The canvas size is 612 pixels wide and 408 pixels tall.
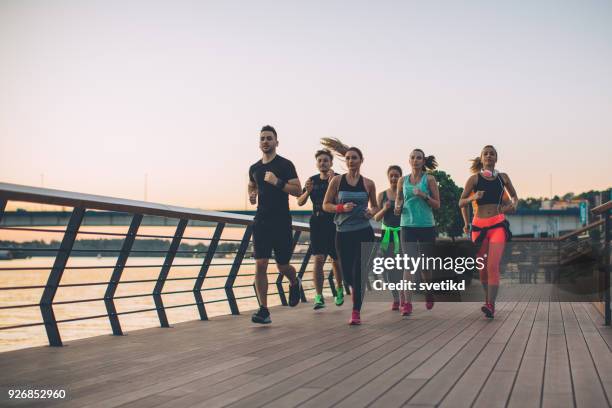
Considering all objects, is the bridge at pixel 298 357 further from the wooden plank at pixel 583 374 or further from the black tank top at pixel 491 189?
the black tank top at pixel 491 189

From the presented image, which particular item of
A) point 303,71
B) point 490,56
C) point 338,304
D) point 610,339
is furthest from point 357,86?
point 610,339

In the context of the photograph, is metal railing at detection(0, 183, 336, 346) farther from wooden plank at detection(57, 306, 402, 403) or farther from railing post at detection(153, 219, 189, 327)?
wooden plank at detection(57, 306, 402, 403)

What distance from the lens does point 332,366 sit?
5.18m

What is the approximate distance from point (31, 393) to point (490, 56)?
23.5 metres

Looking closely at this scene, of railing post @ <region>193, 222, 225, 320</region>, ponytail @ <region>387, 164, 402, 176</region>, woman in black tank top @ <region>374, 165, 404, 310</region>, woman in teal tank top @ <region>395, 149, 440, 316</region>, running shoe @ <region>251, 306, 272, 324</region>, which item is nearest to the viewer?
running shoe @ <region>251, 306, 272, 324</region>

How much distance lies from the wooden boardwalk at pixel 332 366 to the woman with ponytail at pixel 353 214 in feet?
1.71

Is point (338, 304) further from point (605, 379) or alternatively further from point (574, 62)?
point (574, 62)

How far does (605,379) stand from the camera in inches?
179

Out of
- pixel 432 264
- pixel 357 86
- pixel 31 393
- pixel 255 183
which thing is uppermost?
pixel 357 86

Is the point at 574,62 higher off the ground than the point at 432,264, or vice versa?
the point at 574,62

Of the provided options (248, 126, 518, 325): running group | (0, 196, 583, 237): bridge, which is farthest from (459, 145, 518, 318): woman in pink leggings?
(0, 196, 583, 237): bridge

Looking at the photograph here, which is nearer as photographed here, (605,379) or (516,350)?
(605,379)

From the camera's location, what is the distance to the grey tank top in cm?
841

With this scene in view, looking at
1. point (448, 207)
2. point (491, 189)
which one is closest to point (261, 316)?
point (491, 189)
